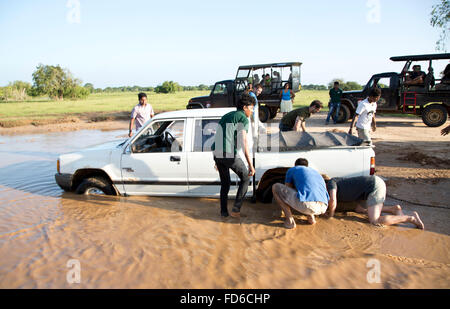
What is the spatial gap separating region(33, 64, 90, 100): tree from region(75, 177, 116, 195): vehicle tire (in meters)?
58.0

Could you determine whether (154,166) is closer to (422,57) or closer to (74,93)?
(422,57)

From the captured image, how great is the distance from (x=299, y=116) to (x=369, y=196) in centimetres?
260

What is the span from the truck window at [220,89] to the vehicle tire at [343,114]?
5657 mm

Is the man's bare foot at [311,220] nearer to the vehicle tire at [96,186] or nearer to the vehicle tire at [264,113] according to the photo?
the vehicle tire at [96,186]

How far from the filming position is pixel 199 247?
12.2 feet

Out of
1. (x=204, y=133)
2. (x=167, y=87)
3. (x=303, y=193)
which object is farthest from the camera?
(x=167, y=87)

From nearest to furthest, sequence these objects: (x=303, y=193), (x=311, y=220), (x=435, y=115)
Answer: (x=303, y=193)
(x=311, y=220)
(x=435, y=115)

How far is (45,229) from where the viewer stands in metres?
4.34

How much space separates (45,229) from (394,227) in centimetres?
468

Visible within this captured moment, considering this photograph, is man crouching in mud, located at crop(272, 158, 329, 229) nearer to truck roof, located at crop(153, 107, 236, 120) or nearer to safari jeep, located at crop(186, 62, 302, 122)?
truck roof, located at crop(153, 107, 236, 120)

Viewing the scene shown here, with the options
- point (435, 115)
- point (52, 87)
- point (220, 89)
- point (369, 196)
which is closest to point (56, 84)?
point (52, 87)

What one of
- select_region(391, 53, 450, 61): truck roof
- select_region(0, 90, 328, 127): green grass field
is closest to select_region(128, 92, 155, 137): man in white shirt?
select_region(391, 53, 450, 61): truck roof
